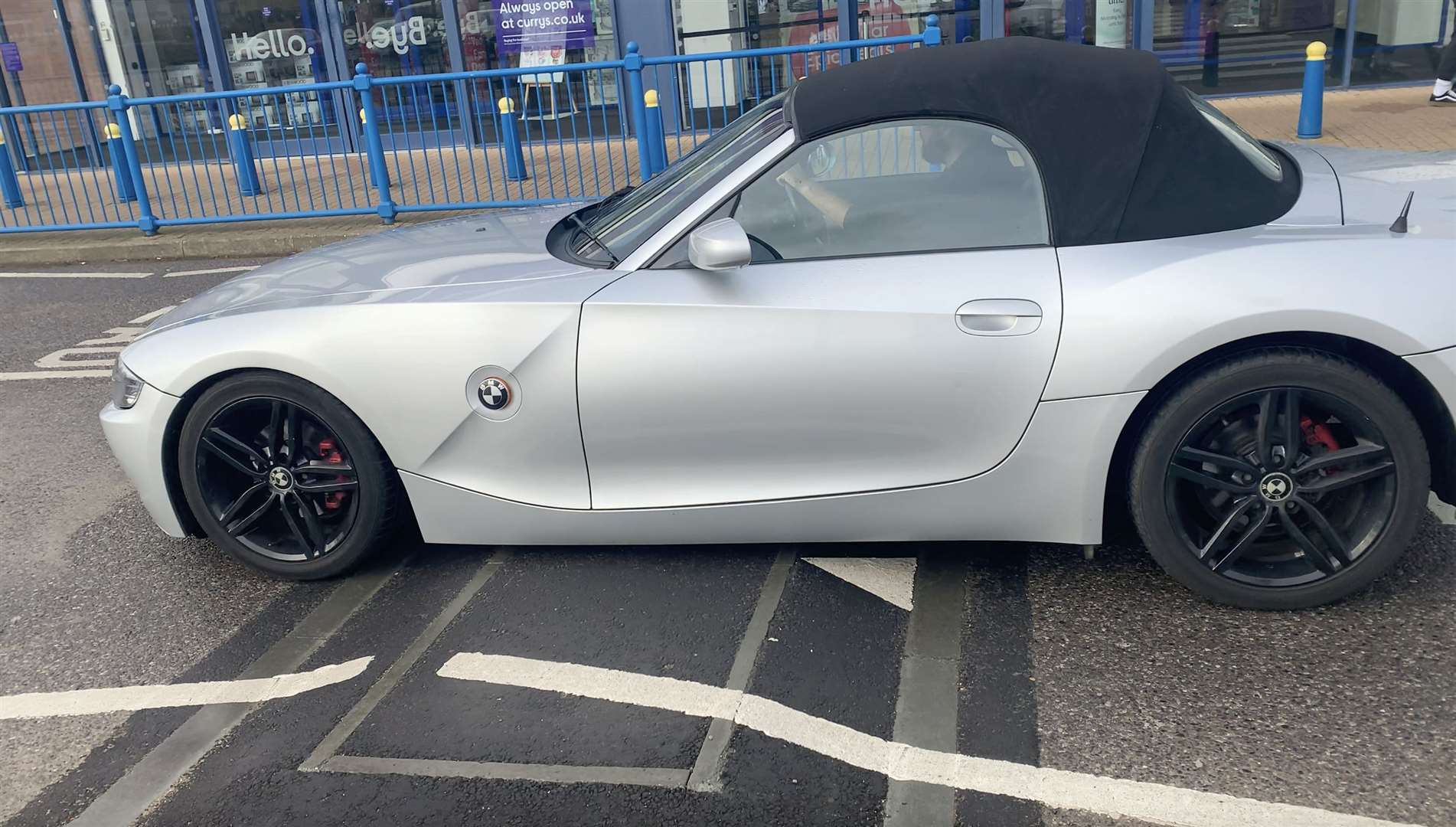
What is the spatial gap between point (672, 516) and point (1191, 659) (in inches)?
58.8

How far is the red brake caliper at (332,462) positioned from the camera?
3.67 meters

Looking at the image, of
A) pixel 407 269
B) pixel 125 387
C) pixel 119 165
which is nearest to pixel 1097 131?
pixel 407 269

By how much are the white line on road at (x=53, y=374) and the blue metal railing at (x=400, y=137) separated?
Answer: 3.30 m

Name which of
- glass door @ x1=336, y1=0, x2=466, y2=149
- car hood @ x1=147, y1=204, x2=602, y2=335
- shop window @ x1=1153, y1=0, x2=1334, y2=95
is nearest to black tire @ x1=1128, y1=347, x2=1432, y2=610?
car hood @ x1=147, y1=204, x2=602, y2=335

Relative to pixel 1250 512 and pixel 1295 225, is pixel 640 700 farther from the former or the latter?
pixel 1295 225

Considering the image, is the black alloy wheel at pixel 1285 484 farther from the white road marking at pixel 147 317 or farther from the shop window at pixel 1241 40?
the shop window at pixel 1241 40

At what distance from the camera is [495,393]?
11.1ft

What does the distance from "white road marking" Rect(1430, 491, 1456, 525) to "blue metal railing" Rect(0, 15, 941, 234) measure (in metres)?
5.65

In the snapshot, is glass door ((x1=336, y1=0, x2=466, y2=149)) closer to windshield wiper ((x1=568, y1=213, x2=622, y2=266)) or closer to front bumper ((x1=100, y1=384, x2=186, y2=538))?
windshield wiper ((x1=568, y1=213, x2=622, y2=266))

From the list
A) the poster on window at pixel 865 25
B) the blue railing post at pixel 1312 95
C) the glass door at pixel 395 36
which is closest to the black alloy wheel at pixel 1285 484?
the blue railing post at pixel 1312 95

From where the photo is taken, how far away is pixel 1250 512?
3156mm

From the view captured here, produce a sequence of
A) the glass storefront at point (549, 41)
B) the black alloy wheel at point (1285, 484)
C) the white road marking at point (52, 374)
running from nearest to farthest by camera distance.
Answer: the black alloy wheel at point (1285, 484) → the white road marking at point (52, 374) → the glass storefront at point (549, 41)

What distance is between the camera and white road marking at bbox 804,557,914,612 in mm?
3461

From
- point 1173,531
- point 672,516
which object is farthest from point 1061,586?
point 672,516
